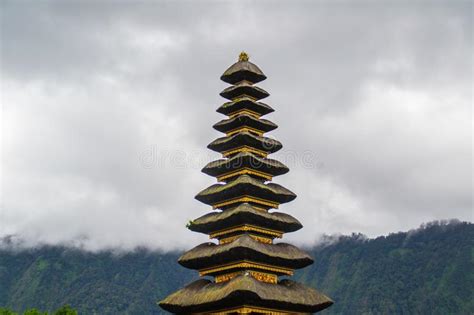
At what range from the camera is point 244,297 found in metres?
30.9

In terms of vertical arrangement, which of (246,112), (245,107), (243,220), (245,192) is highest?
(245,107)

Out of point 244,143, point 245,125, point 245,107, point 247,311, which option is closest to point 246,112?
point 245,107

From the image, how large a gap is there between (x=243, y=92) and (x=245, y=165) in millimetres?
6126

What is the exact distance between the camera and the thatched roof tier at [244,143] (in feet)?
124

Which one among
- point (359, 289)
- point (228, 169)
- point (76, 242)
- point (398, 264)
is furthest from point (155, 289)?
point (228, 169)

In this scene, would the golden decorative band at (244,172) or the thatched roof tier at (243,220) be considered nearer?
the thatched roof tier at (243,220)

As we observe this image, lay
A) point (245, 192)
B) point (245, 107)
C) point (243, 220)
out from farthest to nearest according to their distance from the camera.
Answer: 1. point (245, 107)
2. point (245, 192)
3. point (243, 220)

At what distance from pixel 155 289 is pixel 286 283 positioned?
403 feet

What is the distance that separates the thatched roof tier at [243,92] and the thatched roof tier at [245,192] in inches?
278

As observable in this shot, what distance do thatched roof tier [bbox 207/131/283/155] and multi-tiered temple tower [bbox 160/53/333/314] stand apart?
69 millimetres

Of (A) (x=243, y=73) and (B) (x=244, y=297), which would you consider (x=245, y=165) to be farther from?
(B) (x=244, y=297)

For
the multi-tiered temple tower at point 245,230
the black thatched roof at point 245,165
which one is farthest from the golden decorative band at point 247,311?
the black thatched roof at point 245,165

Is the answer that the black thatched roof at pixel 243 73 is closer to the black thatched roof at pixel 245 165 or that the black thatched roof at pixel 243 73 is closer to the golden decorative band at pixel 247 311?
the black thatched roof at pixel 245 165

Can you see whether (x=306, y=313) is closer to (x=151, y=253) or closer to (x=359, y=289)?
(x=359, y=289)
